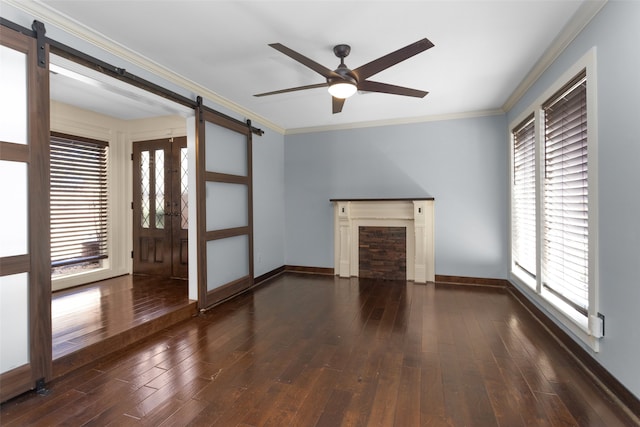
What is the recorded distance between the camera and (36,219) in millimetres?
2023

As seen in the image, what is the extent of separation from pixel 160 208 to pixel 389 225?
3751mm

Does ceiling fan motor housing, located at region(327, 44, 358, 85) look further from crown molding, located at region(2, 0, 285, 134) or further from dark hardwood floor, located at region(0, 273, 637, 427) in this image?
dark hardwood floor, located at region(0, 273, 637, 427)

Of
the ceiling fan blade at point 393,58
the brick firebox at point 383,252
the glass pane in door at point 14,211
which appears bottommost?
the brick firebox at point 383,252

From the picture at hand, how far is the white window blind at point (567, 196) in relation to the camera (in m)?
2.37

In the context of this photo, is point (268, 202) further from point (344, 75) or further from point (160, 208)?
point (344, 75)

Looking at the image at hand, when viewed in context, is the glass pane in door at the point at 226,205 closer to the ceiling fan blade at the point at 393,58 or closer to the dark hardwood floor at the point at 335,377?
the dark hardwood floor at the point at 335,377

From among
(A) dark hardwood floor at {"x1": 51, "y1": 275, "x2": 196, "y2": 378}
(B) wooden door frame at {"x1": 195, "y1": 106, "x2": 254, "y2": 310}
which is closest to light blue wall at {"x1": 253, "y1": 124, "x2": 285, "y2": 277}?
(B) wooden door frame at {"x1": 195, "y1": 106, "x2": 254, "y2": 310}

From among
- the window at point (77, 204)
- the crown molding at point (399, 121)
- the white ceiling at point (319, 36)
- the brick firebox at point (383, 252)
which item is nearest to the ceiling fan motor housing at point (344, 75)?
the white ceiling at point (319, 36)

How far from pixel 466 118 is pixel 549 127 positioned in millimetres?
1728

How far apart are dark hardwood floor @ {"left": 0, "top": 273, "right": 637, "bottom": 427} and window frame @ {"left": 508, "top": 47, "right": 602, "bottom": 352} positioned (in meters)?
0.27

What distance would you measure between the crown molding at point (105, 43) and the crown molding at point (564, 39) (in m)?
3.55

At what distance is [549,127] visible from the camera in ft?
9.77

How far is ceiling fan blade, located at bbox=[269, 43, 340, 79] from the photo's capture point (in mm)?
2180

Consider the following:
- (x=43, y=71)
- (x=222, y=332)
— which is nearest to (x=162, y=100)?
(x=43, y=71)
